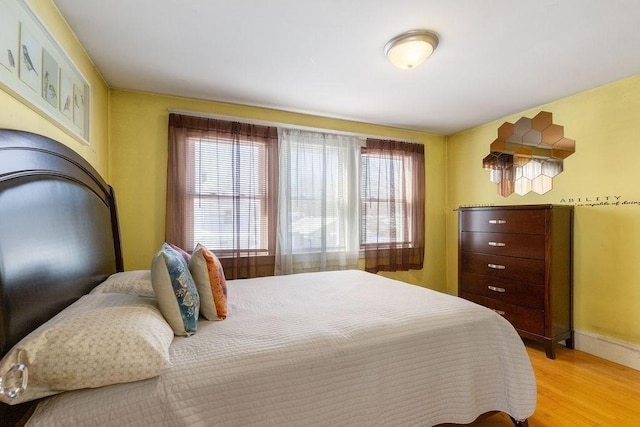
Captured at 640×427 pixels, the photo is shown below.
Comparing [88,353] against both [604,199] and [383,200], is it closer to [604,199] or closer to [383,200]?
[383,200]

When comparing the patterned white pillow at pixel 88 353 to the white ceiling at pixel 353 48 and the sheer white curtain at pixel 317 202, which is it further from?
the sheer white curtain at pixel 317 202

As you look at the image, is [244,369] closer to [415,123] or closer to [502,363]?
[502,363]

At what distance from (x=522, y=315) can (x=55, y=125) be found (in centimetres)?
370

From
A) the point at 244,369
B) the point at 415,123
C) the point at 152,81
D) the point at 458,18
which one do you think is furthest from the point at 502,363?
the point at 152,81

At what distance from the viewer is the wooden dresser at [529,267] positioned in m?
2.58

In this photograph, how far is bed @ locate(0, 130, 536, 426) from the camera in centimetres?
95

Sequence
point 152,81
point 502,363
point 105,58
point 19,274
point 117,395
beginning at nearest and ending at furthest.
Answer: point 117,395 → point 19,274 → point 502,363 → point 105,58 → point 152,81

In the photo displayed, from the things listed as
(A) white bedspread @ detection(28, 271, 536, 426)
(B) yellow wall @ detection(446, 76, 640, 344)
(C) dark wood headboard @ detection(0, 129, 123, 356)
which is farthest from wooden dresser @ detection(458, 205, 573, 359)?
(C) dark wood headboard @ detection(0, 129, 123, 356)

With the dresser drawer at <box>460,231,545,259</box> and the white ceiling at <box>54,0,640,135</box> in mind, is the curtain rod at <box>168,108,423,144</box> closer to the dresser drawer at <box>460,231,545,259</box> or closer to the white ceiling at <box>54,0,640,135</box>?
the white ceiling at <box>54,0,640,135</box>

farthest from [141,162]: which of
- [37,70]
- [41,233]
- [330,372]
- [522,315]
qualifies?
[522,315]

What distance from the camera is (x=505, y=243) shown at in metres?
2.89

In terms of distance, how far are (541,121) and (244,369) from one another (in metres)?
3.51

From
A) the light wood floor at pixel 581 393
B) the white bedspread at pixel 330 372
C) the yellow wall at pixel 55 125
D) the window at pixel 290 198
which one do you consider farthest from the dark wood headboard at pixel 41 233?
the light wood floor at pixel 581 393

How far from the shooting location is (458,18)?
5.62 ft
